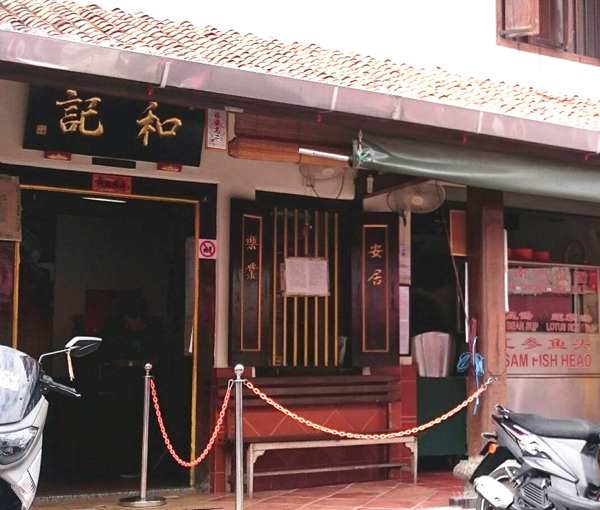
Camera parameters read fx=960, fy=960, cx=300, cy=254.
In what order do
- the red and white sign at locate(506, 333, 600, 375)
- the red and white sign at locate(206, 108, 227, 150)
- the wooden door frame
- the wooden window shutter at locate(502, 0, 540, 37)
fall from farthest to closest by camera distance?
the red and white sign at locate(506, 333, 600, 375) < the wooden window shutter at locate(502, 0, 540, 37) < the wooden door frame < the red and white sign at locate(206, 108, 227, 150)

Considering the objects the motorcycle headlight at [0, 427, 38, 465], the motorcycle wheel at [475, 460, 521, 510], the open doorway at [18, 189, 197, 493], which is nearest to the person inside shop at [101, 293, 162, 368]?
the open doorway at [18, 189, 197, 493]

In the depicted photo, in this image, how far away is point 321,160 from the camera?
8.38m

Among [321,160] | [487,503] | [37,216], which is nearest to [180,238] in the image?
[37,216]

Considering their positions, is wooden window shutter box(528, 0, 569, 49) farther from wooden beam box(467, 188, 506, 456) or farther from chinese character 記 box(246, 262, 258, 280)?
chinese character 記 box(246, 262, 258, 280)

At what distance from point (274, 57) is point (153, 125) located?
131cm

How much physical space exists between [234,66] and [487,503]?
11.6ft

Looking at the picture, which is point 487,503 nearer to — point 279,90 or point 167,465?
point 279,90

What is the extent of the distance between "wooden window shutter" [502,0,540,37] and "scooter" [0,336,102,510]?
7427mm

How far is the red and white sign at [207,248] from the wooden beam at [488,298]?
2463mm

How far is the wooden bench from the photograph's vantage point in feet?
29.4

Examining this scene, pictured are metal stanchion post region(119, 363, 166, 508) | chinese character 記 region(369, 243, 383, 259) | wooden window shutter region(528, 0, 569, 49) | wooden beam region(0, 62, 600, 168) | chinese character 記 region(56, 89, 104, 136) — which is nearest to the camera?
wooden beam region(0, 62, 600, 168)

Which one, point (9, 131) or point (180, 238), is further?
point (180, 238)

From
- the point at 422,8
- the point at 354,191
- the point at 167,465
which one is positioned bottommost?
the point at 167,465

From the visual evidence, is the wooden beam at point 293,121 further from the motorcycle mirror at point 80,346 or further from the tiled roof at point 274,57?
the motorcycle mirror at point 80,346
